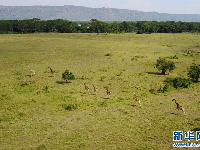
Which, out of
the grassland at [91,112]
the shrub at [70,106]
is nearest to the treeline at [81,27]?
the grassland at [91,112]

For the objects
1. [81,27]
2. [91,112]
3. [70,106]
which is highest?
[81,27]

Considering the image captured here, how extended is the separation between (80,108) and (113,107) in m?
2.88

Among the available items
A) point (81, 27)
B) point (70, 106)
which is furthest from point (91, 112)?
point (81, 27)

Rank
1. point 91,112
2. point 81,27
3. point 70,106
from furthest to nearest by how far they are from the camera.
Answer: point 81,27 → point 70,106 → point 91,112

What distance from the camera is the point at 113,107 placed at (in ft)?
58.6

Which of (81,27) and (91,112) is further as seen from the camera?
(81,27)

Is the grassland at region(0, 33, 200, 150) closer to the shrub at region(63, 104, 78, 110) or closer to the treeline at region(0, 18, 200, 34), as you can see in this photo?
the shrub at region(63, 104, 78, 110)

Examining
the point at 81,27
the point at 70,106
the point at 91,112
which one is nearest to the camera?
the point at 91,112

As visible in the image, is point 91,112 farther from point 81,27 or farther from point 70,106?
point 81,27

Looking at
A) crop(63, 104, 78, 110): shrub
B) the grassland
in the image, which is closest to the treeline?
the grassland

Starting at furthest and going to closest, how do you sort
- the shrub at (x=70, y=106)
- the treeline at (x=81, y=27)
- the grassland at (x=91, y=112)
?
the treeline at (x=81, y=27), the shrub at (x=70, y=106), the grassland at (x=91, y=112)

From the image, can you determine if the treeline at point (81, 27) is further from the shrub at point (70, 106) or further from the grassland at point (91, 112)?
the shrub at point (70, 106)

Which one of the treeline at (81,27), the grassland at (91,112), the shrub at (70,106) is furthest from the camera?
the treeline at (81,27)

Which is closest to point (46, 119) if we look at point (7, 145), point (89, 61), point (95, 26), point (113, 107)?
point (7, 145)
